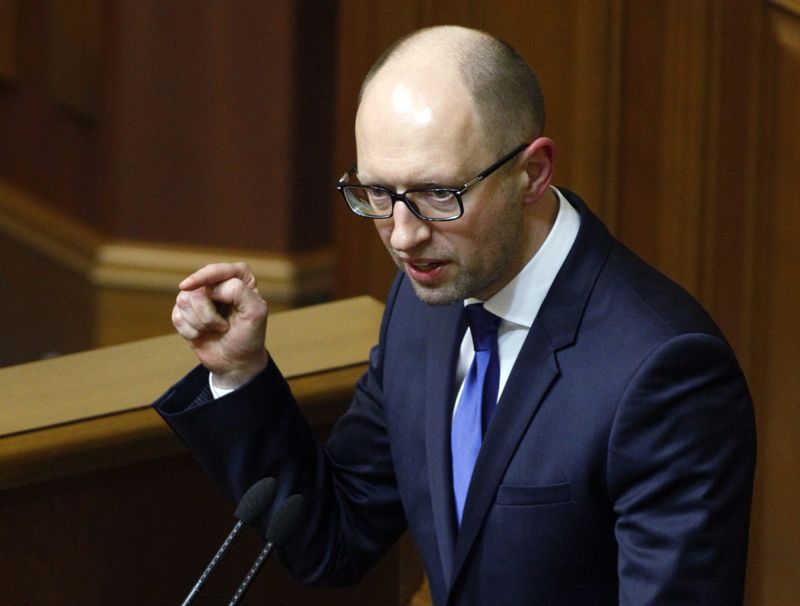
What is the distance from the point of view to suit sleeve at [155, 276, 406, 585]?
1.63m

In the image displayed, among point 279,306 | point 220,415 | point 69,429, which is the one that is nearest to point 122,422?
point 69,429

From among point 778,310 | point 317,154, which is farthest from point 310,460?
point 317,154

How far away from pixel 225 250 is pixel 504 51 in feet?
7.14

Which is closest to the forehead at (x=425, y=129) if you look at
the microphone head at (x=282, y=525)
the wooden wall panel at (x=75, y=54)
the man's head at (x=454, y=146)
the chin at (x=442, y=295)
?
the man's head at (x=454, y=146)

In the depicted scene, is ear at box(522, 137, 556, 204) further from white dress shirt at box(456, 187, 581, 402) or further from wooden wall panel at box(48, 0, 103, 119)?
wooden wall panel at box(48, 0, 103, 119)

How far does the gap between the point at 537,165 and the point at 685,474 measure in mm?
318

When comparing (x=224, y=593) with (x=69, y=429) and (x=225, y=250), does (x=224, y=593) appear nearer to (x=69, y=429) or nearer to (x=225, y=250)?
(x=69, y=429)

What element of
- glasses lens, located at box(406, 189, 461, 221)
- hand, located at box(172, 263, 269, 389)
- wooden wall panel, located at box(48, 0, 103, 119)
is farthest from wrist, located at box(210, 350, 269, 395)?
wooden wall panel, located at box(48, 0, 103, 119)

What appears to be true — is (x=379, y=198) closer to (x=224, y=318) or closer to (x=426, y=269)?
(x=426, y=269)

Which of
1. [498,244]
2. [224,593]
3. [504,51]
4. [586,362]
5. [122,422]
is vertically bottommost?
[224,593]

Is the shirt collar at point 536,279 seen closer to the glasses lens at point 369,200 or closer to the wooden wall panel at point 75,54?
the glasses lens at point 369,200

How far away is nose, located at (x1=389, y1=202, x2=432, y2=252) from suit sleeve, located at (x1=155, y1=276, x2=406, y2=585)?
0.96 ft

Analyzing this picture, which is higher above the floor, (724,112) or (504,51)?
(504,51)

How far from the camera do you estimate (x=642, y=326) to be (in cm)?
143
